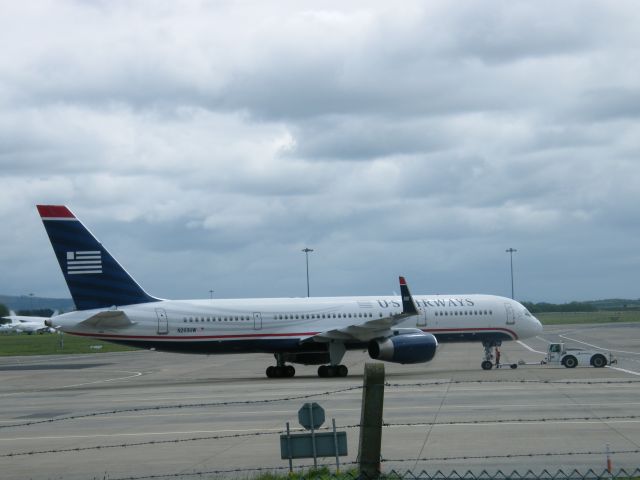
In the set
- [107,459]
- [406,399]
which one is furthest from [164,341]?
[107,459]

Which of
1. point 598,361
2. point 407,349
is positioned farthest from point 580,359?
point 407,349

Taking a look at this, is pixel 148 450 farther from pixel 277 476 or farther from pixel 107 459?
pixel 277 476

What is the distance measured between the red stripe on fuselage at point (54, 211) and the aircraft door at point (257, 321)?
325 inches

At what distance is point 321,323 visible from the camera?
4216cm

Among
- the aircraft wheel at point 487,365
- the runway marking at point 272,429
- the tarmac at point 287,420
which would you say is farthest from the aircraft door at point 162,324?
the runway marking at point 272,429

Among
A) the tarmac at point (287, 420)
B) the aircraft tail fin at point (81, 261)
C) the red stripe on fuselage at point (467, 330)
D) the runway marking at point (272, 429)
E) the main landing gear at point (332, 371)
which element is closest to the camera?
the tarmac at point (287, 420)

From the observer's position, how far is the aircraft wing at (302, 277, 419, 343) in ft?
128

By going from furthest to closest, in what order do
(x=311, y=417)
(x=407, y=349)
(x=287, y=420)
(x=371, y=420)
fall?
(x=407, y=349) < (x=287, y=420) < (x=311, y=417) < (x=371, y=420)

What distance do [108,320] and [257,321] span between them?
20.2ft

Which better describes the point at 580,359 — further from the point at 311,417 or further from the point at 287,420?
the point at 311,417

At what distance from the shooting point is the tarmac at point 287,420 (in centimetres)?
1653

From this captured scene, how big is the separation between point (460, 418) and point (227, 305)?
63.8ft

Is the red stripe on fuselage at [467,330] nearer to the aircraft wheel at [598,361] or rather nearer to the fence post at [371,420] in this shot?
the aircraft wheel at [598,361]

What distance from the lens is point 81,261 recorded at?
126 feet
